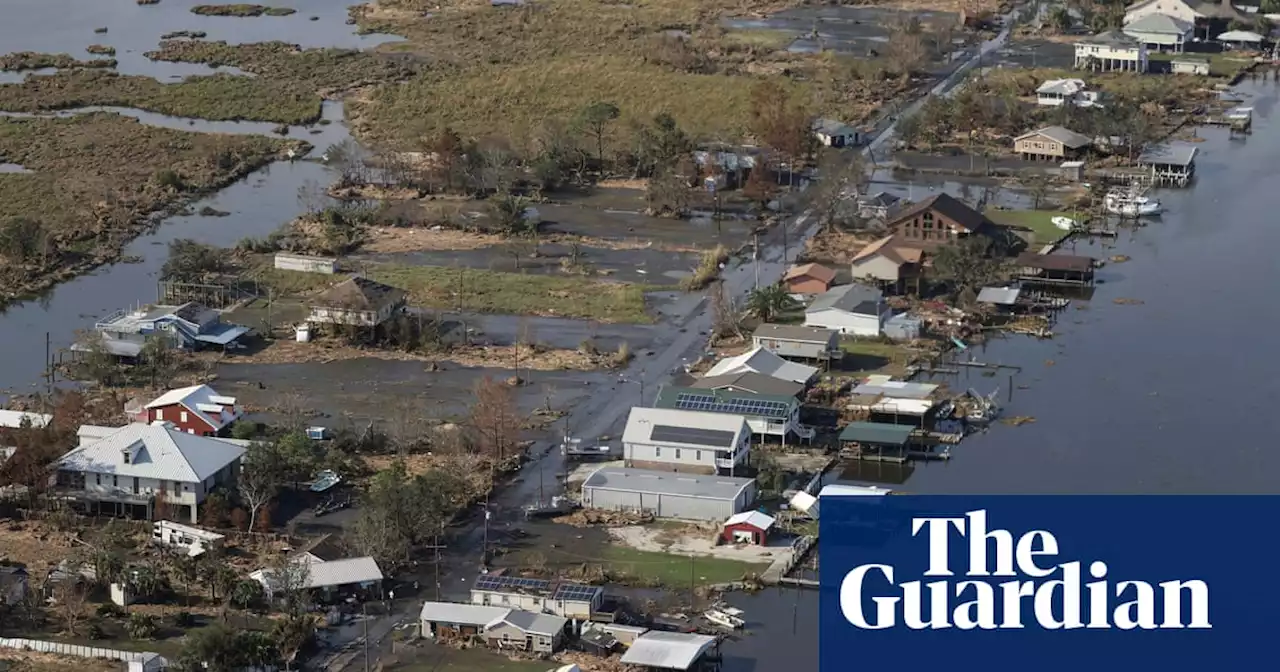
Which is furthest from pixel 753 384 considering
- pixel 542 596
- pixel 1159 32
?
pixel 1159 32

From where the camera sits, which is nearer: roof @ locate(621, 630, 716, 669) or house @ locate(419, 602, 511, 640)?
roof @ locate(621, 630, 716, 669)

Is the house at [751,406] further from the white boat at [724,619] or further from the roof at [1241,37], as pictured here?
the roof at [1241,37]

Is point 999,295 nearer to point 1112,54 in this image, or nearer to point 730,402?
point 730,402

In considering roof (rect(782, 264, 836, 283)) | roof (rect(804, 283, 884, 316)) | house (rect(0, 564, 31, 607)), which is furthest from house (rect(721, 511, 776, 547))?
roof (rect(782, 264, 836, 283))

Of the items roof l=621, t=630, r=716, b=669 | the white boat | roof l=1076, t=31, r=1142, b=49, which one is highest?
roof l=1076, t=31, r=1142, b=49

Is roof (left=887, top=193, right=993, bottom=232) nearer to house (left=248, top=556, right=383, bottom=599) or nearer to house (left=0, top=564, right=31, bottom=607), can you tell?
house (left=248, top=556, right=383, bottom=599)
